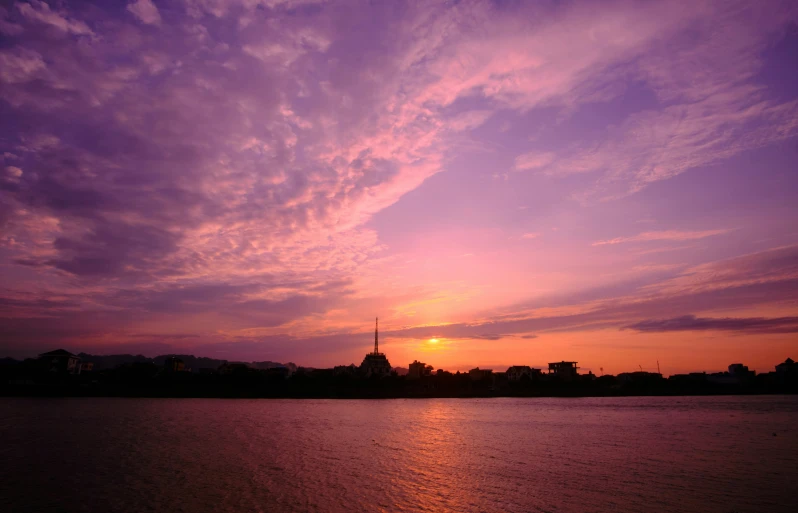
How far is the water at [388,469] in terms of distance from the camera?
27594 mm

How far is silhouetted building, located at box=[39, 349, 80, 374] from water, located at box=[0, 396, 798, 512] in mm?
141079

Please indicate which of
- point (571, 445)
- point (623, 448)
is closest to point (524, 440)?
point (571, 445)

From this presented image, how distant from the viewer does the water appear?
90.5 ft

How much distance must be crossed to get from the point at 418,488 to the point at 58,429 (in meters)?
57.6

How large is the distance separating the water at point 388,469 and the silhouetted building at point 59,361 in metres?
141

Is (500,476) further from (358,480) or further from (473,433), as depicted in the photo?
(473,433)

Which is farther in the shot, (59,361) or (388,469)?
(59,361)

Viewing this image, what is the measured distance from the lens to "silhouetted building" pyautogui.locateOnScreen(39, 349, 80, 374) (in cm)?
18375

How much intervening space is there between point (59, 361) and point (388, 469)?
208m

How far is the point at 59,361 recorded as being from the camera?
188375mm

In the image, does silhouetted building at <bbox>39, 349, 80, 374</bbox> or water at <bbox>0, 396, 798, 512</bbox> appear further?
silhouetted building at <bbox>39, 349, 80, 374</bbox>

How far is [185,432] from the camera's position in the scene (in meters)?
61.1

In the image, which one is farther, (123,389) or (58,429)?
(123,389)

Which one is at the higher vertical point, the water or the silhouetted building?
the silhouetted building
